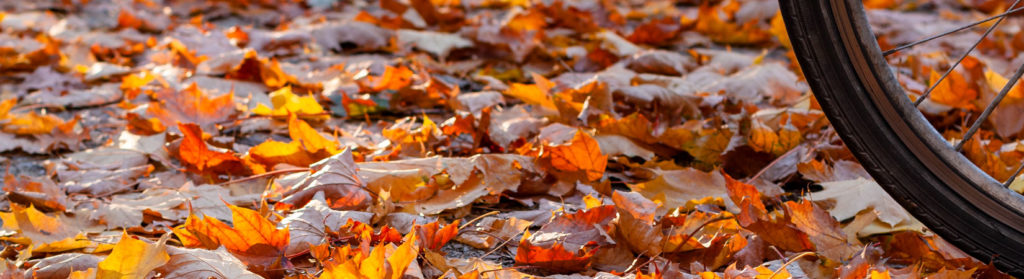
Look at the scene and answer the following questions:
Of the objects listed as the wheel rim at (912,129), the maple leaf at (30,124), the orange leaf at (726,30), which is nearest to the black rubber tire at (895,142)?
the wheel rim at (912,129)

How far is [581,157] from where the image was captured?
156cm

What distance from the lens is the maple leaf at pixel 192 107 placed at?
201 centimetres

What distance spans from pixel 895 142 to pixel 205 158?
50.4 inches

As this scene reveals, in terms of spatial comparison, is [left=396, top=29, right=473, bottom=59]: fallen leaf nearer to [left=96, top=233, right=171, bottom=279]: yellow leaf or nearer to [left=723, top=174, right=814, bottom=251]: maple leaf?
[left=723, top=174, right=814, bottom=251]: maple leaf

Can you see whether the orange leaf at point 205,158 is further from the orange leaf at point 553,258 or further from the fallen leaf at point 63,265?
the orange leaf at point 553,258

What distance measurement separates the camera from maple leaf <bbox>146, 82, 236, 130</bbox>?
2.01 metres

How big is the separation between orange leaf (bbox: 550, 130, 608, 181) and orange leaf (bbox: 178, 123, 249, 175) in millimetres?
650

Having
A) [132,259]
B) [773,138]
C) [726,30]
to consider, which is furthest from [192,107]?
[726,30]

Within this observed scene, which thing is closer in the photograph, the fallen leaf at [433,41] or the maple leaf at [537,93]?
the maple leaf at [537,93]

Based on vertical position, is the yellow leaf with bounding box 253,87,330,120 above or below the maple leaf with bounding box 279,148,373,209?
below

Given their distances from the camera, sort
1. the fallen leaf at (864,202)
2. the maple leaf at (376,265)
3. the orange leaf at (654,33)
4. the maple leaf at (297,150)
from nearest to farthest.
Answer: the maple leaf at (376,265)
the fallen leaf at (864,202)
the maple leaf at (297,150)
the orange leaf at (654,33)

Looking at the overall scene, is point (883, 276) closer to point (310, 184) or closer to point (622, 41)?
point (310, 184)

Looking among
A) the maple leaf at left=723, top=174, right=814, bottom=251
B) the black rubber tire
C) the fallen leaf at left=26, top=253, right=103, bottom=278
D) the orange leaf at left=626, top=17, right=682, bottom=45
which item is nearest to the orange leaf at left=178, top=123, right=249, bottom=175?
the fallen leaf at left=26, top=253, right=103, bottom=278

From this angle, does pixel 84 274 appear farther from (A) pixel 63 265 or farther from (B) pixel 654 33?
(B) pixel 654 33
